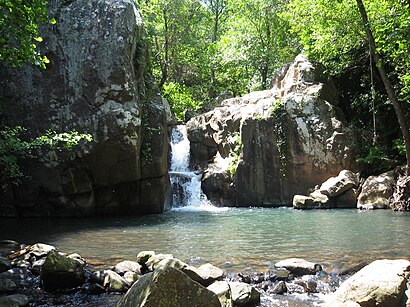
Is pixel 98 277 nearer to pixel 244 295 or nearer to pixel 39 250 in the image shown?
pixel 39 250

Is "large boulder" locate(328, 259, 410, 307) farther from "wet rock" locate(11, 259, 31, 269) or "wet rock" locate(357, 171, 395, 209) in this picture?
"wet rock" locate(357, 171, 395, 209)

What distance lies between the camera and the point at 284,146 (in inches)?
741

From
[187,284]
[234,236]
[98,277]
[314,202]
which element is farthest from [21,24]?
[314,202]

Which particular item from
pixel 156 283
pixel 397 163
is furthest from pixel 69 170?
pixel 397 163

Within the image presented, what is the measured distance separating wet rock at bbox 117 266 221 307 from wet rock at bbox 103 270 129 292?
78.2 inches

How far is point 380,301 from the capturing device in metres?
4.48

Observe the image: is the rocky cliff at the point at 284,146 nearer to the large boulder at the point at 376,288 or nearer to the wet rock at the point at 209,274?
the wet rock at the point at 209,274

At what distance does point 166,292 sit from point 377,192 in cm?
1451

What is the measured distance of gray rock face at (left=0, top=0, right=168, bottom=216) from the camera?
1422cm

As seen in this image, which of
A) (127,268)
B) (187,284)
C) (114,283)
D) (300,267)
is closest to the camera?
(187,284)

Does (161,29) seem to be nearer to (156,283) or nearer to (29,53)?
(29,53)

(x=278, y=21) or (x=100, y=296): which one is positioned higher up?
(x=278, y=21)

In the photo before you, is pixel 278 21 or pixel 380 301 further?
pixel 278 21

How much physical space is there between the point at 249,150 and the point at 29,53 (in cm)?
1333
